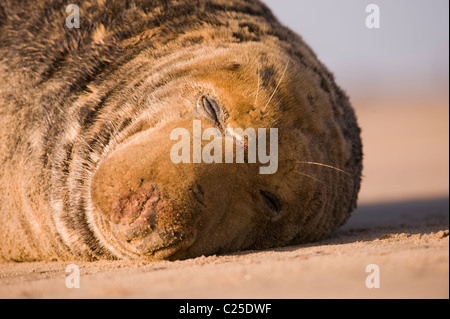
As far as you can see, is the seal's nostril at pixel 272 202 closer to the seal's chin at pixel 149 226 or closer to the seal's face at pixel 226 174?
the seal's face at pixel 226 174

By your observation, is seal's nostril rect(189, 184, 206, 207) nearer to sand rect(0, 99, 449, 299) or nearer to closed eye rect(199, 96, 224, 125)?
sand rect(0, 99, 449, 299)

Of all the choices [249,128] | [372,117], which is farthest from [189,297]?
[372,117]

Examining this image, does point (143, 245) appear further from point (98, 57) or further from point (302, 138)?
point (98, 57)

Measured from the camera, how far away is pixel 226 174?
3.90m

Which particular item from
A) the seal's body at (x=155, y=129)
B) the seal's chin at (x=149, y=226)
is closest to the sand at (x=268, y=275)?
the seal's chin at (x=149, y=226)

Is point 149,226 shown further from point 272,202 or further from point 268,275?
point 272,202

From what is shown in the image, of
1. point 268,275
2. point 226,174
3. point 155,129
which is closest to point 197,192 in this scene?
point 226,174

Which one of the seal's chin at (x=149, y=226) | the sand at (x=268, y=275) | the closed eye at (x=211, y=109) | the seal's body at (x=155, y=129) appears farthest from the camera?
the closed eye at (x=211, y=109)

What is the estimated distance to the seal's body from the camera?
3762mm

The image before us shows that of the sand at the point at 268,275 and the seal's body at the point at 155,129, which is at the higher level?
the seal's body at the point at 155,129

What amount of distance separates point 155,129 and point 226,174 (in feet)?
1.91

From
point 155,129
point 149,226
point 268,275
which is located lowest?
point 268,275

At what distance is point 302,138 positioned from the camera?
436cm

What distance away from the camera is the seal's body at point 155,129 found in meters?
3.76
